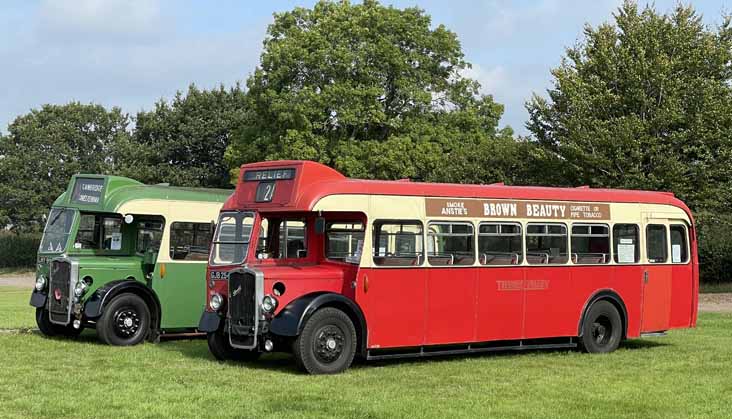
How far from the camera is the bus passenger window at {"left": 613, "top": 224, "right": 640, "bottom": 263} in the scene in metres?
15.8

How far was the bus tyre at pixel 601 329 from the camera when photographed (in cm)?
1525

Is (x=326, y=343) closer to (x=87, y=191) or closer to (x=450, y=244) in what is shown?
(x=450, y=244)

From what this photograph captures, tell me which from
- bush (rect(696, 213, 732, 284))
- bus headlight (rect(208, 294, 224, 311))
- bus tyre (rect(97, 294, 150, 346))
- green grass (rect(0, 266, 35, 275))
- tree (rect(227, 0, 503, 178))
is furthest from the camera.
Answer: green grass (rect(0, 266, 35, 275))

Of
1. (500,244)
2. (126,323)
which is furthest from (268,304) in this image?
(126,323)

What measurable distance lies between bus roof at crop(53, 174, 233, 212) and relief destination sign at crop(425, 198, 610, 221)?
526 cm

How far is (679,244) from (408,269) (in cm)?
594

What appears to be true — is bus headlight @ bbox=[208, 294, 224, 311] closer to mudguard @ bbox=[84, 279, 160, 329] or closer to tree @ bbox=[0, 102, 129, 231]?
mudguard @ bbox=[84, 279, 160, 329]

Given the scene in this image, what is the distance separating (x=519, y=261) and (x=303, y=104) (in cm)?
2611

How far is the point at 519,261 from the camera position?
14.6m

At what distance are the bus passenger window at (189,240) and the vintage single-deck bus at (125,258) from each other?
0.06 feet

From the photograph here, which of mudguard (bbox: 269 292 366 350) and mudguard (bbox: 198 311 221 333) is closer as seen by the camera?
mudguard (bbox: 269 292 366 350)

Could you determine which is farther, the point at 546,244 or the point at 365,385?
the point at 546,244

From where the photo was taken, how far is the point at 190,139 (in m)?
51.1

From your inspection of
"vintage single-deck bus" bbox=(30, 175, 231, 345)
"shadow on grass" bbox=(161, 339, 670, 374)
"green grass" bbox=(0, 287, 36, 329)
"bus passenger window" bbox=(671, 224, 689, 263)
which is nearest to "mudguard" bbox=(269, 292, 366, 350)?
"shadow on grass" bbox=(161, 339, 670, 374)
